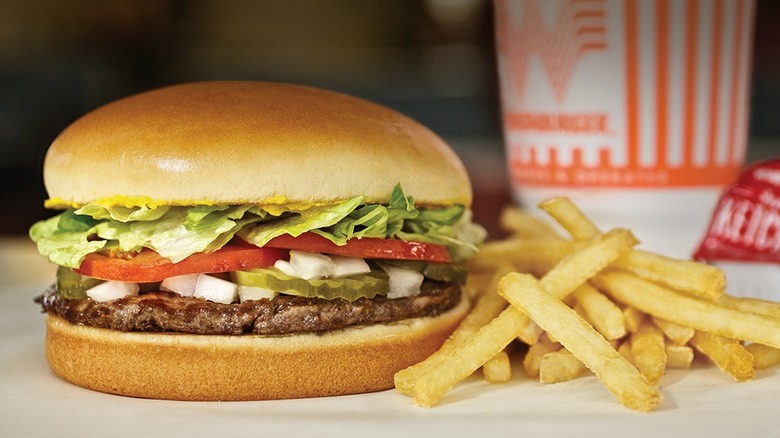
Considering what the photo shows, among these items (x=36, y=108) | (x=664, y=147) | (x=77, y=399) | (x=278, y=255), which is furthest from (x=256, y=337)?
(x=36, y=108)

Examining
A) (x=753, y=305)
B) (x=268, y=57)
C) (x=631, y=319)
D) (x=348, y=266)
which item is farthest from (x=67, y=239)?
(x=268, y=57)

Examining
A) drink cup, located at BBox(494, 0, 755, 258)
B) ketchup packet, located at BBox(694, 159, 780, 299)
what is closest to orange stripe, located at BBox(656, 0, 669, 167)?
drink cup, located at BBox(494, 0, 755, 258)

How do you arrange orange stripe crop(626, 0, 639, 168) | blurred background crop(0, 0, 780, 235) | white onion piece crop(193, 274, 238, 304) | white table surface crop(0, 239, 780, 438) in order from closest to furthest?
1. white table surface crop(0, 239, 780, 438)
2. white onion piece crop(193, 274, 238, 304)
3. orange stripe crop(626, 0, 639, 168)
4. blurred background crop(0, 0, 780, 235)

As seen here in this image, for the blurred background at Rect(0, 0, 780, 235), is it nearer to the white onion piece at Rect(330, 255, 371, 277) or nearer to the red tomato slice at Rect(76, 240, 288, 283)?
the white onion piece at Rect(330, 255, 371, 277)

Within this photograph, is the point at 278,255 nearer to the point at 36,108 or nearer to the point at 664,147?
the point at 664,147

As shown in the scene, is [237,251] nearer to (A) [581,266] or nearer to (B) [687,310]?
(A) [581,266]

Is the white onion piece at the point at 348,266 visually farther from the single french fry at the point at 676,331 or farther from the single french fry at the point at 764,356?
the single french fry at the point at 764,356
